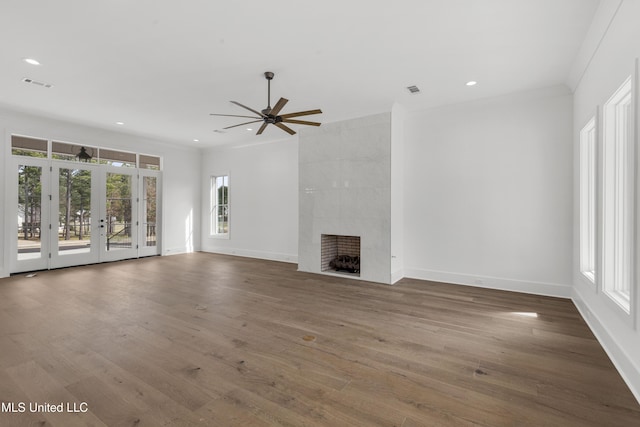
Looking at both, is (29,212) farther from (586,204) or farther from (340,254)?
(586,204)

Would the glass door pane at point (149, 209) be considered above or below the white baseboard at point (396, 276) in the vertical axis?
above

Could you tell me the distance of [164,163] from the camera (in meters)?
8.17

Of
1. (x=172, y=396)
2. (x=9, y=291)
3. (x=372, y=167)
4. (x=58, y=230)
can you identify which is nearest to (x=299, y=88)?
(x=372, y=167)

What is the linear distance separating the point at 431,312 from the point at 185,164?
7.70m

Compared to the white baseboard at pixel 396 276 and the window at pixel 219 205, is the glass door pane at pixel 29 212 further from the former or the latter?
the white baseboard at pixel 396 276

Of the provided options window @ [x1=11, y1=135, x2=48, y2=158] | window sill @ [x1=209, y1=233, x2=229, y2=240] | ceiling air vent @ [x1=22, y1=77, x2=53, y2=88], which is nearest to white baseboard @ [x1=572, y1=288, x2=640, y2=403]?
ceiling air vent @ [x1=22, y1=77, x2=53, y2=88]

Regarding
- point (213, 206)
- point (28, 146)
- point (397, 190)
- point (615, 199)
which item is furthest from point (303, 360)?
point (213, 206)

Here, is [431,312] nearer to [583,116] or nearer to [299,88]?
[583,116]

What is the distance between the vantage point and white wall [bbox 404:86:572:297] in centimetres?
443

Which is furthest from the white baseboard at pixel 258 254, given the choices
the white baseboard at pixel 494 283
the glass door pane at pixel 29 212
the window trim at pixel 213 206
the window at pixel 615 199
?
the window at pixel 615 199

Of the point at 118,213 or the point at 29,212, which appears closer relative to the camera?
the point at 29,212

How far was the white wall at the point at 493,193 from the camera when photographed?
4426 millimetres

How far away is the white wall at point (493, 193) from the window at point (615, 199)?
5.26 feet

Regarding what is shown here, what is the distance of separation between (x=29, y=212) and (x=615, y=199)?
907 centimetres
